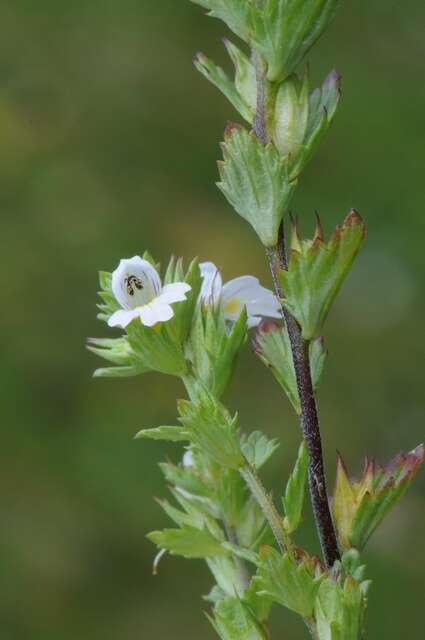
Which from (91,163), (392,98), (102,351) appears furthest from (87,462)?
(102,351)

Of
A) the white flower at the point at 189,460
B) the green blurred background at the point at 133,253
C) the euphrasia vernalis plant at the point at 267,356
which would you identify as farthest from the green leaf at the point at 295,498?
the green blurred background at the point at 133,253

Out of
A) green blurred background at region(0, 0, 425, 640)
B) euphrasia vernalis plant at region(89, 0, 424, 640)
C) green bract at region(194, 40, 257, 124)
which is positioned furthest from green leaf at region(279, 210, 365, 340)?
green blurred background at region(0, 0, 425, 640)

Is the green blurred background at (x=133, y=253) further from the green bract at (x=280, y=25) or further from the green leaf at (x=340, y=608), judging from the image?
the green bract at (x=280, y=25)

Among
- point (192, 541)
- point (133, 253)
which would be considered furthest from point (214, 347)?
point (133, 253)

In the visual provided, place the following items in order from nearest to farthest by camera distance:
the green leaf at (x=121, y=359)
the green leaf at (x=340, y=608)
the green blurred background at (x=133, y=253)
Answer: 1. the green leaf at (x=340, y=608)
2. the green leaf at (x=121, y=359)
3. the green blurred background at (x=133, y=253)

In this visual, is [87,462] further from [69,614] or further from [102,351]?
[102,351]
